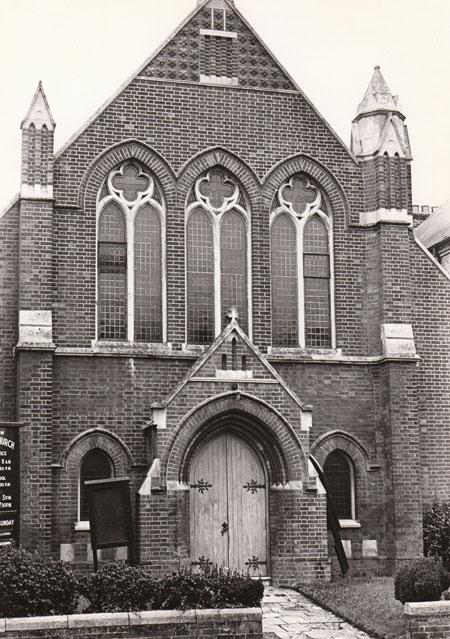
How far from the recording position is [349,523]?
818 inches

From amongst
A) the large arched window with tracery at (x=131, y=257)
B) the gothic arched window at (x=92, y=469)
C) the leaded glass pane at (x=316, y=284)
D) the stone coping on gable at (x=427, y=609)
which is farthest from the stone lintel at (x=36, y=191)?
the stone coping on gable at (x=427, y=609)

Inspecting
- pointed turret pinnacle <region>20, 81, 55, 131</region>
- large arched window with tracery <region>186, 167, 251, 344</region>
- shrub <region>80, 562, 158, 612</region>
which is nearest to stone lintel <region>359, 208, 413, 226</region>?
large arched window with tracery <region>186, 167, 251, 344</region>

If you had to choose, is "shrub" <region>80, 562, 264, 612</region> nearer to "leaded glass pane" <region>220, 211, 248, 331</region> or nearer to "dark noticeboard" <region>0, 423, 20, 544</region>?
"dark noticeboard" <region>0, 423, 20, 544</region>

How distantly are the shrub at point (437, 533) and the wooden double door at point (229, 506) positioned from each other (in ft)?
11.6

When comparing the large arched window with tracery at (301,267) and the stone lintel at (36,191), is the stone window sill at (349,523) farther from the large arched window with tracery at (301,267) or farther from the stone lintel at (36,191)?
the stone lintel at (36,191)

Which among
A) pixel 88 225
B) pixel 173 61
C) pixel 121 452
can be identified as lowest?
pixel 121 452

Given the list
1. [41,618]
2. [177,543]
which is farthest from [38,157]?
[41,618]

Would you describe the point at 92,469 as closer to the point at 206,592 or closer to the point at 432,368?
the point at 206,592

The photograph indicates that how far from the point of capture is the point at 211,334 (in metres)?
21.0

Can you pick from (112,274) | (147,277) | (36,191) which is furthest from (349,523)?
(36,191)

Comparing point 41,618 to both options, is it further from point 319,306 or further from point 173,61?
point 173,61

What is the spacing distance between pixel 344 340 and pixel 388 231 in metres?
2.54

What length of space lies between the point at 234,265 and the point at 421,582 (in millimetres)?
9093

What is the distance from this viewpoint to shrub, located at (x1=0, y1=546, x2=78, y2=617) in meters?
13.3
